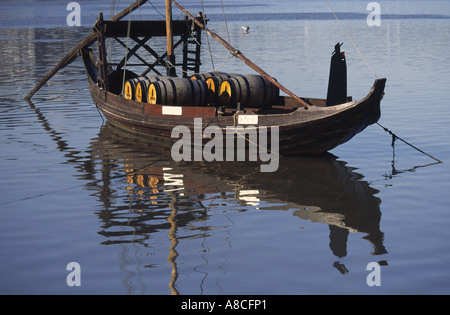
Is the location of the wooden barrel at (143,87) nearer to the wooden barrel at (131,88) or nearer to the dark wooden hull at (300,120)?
the dark wooden hull at (300,120)

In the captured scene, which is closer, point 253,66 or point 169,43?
point 253,66

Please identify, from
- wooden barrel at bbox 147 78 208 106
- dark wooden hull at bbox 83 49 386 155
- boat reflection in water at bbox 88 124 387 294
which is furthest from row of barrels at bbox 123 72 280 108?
boat reflection in water at bbox 88 124 387 294

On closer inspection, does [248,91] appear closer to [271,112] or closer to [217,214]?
[271,112]

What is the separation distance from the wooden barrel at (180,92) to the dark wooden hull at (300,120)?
391mm

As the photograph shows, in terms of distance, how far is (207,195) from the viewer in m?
16.9

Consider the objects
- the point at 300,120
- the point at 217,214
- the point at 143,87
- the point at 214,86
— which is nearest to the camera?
the point at 217,214

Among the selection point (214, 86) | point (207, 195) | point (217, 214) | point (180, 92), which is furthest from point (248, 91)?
point (217, 214)

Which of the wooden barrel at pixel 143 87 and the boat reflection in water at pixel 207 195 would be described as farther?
the wooden barrel at pixel 143 87

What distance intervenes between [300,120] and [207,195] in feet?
13.0

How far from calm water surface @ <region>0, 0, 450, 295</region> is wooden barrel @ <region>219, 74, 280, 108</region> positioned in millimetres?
2656

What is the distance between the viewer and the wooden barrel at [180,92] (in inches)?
862

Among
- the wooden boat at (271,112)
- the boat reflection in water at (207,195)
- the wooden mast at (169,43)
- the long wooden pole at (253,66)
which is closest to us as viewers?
the boat reflection in water at (207,195)

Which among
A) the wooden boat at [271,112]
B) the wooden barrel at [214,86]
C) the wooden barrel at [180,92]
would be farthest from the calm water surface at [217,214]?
the wooden barrel at [214,86]
